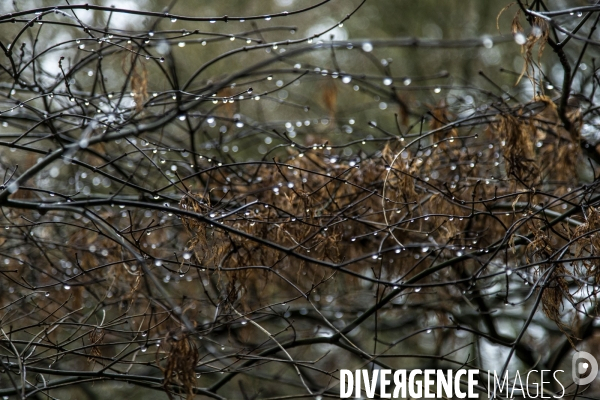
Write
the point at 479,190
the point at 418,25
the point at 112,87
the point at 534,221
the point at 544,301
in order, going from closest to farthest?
the point at 544,301 → the point at 534,221 → the point at 479,190 → the point at 112,87 → the point at 418,25

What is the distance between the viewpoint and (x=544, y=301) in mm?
2539

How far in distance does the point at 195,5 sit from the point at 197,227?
6.87 metres

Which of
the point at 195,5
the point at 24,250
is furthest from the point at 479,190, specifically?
the point at 195,5

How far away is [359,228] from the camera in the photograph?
145 inches

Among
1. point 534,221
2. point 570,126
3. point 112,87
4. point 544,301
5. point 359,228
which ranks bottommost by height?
point 544,301

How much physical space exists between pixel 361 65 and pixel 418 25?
1003mm

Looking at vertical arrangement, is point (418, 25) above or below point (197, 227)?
above

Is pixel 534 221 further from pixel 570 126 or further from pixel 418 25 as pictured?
pixel 418 25

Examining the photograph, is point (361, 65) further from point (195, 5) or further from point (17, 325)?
point (17, 325)

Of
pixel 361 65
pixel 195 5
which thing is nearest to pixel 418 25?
pixel 361 65

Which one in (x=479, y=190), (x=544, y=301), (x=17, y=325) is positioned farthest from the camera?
(x=17, y=325)

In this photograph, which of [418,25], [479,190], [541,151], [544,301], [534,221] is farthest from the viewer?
[418,25]

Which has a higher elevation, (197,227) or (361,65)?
(361,65)

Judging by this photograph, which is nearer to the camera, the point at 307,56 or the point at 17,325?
the point at 17,325
